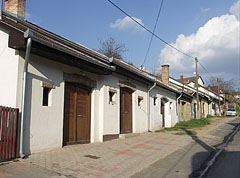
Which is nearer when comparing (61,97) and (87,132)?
(61,97)

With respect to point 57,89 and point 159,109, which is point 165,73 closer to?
point 159,109

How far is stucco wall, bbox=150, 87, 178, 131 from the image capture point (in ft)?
51.2

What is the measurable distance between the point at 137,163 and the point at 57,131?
304 centimetres

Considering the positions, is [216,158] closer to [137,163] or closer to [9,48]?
[137,163]

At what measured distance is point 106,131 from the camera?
10266 millimetres

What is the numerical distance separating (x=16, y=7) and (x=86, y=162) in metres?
7.61

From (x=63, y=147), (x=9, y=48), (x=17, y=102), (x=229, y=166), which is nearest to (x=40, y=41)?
(x=9, y=48)

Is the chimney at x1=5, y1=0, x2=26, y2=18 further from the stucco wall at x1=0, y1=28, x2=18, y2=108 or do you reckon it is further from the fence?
the fence

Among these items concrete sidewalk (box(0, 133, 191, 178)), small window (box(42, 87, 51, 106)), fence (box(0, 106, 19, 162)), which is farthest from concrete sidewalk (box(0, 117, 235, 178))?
small window (box(42, 87, 51, 106))

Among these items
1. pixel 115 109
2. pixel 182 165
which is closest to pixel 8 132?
pixel 182 165

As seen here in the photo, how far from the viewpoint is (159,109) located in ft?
54.9

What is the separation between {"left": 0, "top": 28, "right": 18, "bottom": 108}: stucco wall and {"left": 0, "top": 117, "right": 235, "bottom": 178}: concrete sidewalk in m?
1.88

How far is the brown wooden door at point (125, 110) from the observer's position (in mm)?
12008

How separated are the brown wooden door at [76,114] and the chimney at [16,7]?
165 inches
